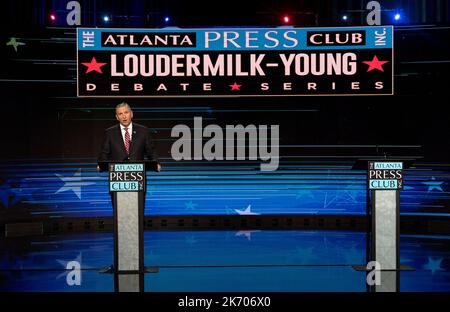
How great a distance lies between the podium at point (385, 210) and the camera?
552cm

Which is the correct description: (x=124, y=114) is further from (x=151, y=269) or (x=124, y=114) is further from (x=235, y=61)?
(x=235, y=61)

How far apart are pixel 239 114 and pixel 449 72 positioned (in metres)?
2.72

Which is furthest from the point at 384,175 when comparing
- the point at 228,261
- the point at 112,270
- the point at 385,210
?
the point at 112,270

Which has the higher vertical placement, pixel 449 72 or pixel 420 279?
pixel 449 72

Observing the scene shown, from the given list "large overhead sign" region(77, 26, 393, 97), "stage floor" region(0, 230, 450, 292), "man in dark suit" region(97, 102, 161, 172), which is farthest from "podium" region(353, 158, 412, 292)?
"large overhead sign" region(77, 26, 393, 97)

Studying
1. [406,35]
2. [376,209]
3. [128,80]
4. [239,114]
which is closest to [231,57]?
[239,114]

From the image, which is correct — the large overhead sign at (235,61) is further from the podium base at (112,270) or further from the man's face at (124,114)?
the podium base at (112,270)

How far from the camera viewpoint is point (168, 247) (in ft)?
23.5

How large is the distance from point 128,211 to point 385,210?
221 centimetres

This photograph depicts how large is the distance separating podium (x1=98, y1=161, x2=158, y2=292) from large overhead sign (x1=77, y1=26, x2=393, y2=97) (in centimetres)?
289

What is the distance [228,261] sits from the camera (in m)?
6.23

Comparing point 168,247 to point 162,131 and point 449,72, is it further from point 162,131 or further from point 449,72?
point 449,72

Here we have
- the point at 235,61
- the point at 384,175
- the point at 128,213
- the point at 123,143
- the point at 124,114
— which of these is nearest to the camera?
the point at 128,213

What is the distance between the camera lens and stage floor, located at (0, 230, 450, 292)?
16.6 feet
